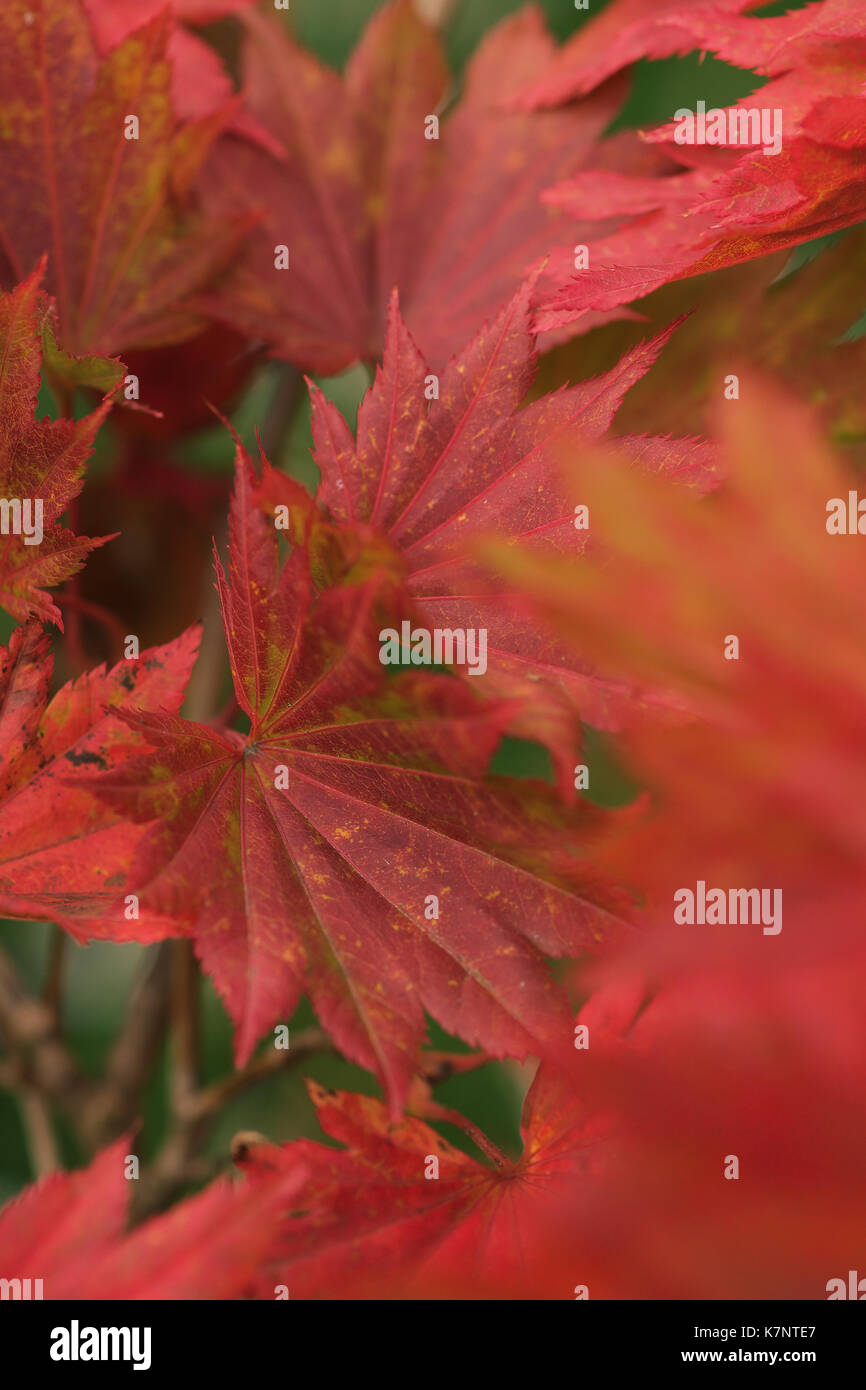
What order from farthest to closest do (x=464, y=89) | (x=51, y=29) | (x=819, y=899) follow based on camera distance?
(x=464, y=89) < (x=51, y=29) < (x=819, y=899)

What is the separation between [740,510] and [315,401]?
0.65ft

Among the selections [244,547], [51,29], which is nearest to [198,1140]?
[244,547]

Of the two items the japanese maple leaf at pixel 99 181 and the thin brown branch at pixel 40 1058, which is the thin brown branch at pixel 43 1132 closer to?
the thin brown branch at pixel 40 1058

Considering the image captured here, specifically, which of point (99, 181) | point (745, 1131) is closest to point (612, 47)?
point (99, 181)

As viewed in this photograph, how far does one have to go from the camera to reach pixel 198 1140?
0.55 meters

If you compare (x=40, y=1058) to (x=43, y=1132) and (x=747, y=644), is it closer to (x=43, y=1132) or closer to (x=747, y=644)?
(x=43, y=1132)

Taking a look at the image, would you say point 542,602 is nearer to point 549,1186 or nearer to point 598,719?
point 598,719

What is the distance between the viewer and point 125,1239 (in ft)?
0.93

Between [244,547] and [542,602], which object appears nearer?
[542,602]

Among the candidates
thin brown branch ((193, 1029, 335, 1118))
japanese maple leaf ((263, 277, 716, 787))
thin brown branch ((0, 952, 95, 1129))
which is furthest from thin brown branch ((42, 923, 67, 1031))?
japanese maple leaf ((263, 277, 716, 787))

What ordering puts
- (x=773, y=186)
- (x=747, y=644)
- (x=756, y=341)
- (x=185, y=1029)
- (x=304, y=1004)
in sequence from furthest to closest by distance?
(x=304, y=1004)
(x=185, y=1029)
(x=756, y=341)
(x=773, y=186)
(x=747, y=644)

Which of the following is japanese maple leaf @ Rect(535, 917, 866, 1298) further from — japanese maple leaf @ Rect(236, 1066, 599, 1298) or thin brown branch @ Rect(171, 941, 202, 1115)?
thin brown branch @ Rect(171, 941, 202, 1115)

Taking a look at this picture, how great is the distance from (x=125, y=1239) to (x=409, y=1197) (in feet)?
0.40
